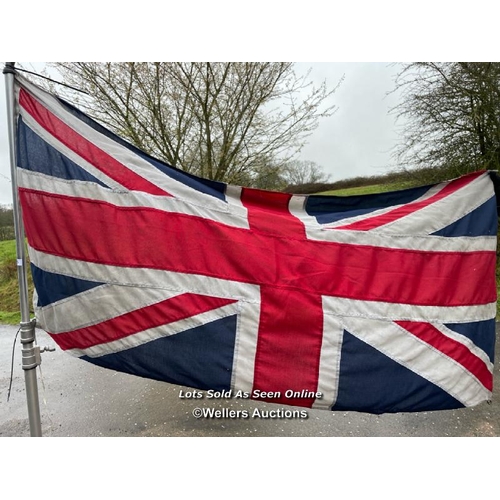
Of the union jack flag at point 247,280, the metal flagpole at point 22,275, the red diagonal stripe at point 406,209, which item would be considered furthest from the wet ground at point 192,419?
the red diagonal stripe at point 406,209

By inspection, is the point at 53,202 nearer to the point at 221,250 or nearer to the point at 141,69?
the point at 221,250

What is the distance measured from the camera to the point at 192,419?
2.66 meters

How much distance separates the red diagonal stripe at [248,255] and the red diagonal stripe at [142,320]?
0.57ft

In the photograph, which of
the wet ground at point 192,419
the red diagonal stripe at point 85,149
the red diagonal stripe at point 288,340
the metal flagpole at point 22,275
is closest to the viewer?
the metal flagpole at point 22,275

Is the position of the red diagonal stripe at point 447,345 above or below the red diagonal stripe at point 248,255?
below

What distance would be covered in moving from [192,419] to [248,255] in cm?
178

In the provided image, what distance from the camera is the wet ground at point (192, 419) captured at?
8.39 feet

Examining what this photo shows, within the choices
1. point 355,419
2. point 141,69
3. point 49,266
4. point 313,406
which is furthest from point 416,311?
point 141,69

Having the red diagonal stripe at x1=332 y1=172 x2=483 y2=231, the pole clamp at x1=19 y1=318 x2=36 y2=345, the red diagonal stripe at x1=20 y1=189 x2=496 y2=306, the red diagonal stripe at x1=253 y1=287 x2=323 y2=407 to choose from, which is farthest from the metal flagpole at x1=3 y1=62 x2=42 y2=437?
the red diagonal stripe at x1=332 y1=172 x2=483 y2=231

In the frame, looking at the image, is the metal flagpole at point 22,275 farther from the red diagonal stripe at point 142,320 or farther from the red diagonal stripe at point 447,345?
the red diagonal stripe at point 447,345

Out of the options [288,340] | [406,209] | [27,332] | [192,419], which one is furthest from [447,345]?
[27,332]

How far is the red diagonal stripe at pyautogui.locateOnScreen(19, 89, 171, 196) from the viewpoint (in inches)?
65.6

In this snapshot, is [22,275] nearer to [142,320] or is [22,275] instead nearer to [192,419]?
[142,320]

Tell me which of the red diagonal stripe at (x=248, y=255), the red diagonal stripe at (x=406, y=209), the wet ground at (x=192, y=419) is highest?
the red diagonal stripe at (x=406, y=209)
